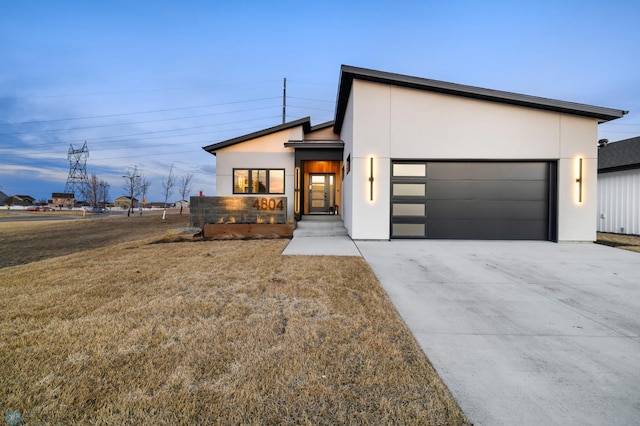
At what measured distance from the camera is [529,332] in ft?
9.18

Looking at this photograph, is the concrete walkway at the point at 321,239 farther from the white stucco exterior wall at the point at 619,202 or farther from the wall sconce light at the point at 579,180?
the white stucco exterior wall at the point at 619,202

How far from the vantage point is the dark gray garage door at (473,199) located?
8641 millimetres

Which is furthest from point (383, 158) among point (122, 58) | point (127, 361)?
point (122, 58)

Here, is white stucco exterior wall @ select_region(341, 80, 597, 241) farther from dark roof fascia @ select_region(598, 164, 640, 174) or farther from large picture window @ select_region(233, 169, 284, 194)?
large picture window @ select_region(233, 169, 284, 194)

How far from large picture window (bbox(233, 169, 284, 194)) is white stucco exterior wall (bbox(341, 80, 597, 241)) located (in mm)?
5253

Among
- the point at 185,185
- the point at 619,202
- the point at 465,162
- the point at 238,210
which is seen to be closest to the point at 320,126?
the point at 238,210

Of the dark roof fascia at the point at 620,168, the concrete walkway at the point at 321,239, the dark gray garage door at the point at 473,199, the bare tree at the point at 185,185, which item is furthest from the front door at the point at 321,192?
the bare tree at the point at 185,185

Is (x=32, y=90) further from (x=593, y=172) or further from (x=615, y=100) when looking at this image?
(x=615, y=100)

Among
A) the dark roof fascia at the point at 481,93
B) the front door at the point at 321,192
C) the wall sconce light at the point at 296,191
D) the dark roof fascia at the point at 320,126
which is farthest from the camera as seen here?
the dark roof fascia at the point at 320,126

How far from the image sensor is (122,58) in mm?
45000

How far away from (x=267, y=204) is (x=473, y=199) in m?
7.16

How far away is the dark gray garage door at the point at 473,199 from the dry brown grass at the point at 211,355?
17.1 feet

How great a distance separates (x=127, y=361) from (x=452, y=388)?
2.56 metres

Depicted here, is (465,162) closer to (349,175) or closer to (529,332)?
(349,175)
